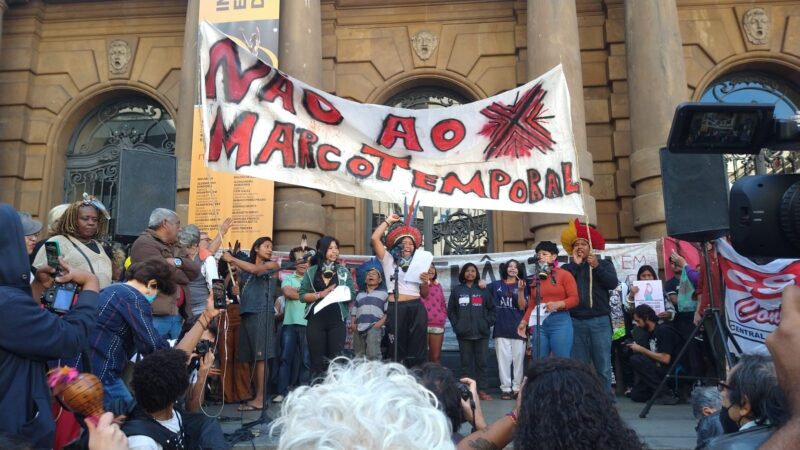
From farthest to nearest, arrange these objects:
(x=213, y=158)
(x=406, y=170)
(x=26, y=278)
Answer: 1. (x=406, y=170)
2. (x=213, y=158)
3. (x=26, y=278)

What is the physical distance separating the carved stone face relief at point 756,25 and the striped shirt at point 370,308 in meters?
9.50

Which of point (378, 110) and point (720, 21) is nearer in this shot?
point (378, 110)

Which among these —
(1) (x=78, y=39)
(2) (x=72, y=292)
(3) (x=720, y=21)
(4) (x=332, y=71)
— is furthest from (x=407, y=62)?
(2) (x=72, y=292)

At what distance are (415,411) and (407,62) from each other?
1259cm

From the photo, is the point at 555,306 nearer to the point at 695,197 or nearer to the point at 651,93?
the point at 695,197

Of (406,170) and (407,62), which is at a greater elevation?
(407,62)

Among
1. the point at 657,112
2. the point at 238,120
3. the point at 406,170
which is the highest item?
the point at 657,112

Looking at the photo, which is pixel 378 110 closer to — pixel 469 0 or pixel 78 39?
pixel 469 0

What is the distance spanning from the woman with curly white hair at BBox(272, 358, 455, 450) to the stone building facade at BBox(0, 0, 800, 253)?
961 cm

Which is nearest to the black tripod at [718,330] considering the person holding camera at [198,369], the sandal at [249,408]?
the sandal at [249,408]

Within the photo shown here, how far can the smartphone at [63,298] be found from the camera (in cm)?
339

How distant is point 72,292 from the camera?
348cm

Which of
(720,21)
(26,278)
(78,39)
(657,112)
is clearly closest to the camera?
(26,278)

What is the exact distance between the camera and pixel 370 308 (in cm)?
800
